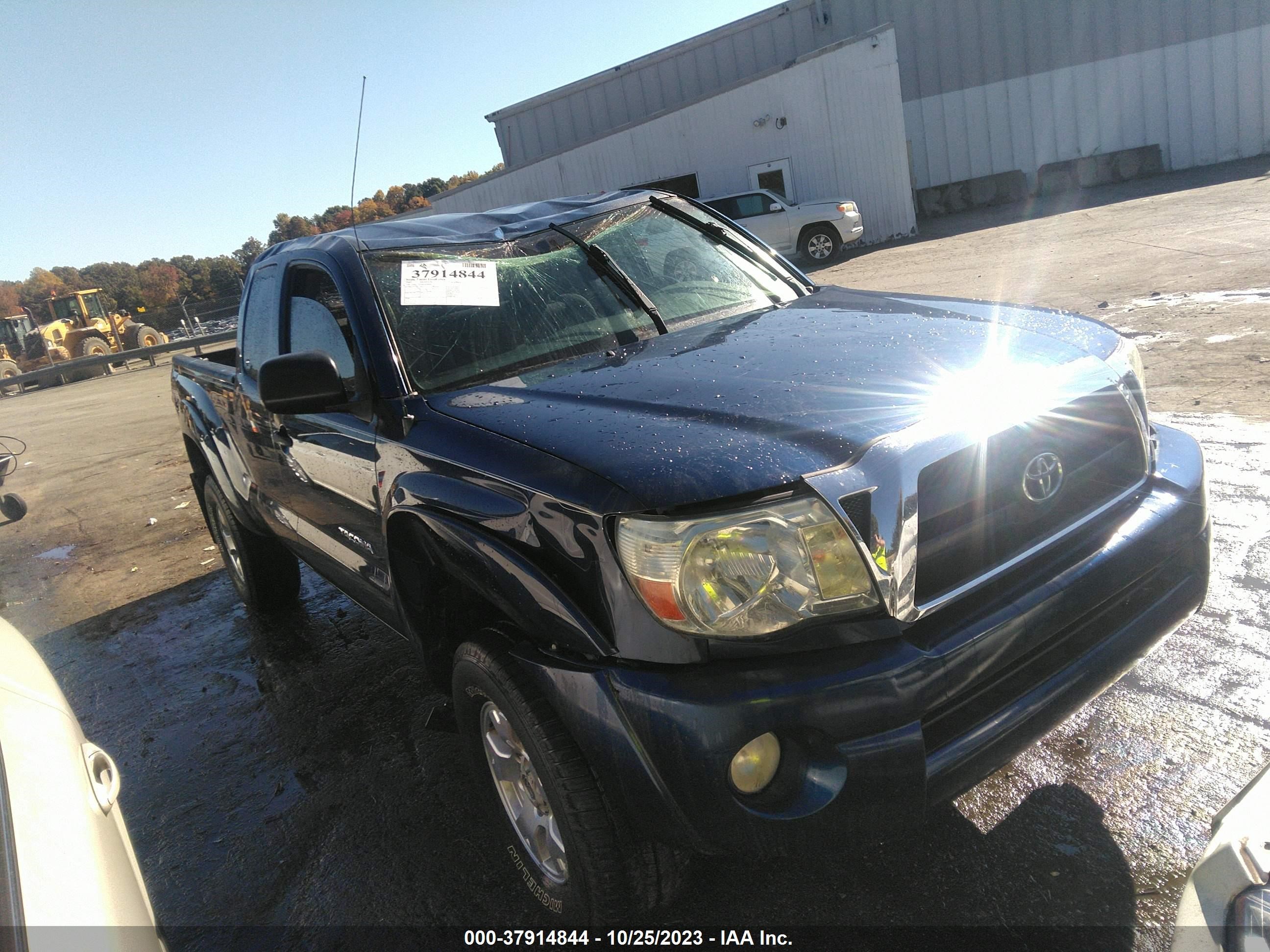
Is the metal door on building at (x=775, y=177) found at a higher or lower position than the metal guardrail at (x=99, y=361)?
higher

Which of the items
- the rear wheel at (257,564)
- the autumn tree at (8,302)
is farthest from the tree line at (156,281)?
the rear wheel at (257,564)

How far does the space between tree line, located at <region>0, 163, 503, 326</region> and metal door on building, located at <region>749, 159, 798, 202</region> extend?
8506mm

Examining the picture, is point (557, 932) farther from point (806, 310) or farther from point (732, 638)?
point (806, 310)

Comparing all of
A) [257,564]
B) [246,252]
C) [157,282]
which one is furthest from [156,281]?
[257,564]

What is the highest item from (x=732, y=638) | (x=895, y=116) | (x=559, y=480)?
(x=895, y=116)

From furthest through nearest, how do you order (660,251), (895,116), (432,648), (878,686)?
(895,116)
(660,251)
(432,648)
(878,686)

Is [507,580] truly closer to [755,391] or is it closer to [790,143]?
[755,391]

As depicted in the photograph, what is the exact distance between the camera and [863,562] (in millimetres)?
1684

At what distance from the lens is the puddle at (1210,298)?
24.4ft

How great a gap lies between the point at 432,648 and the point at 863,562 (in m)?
1.36

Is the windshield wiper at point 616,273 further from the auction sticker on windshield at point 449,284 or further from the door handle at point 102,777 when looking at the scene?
the door handle at point 102,777

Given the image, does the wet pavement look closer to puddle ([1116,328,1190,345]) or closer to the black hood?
the black hood

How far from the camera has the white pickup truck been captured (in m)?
17.2

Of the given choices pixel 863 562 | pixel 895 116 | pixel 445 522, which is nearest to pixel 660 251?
pixel 445 522
